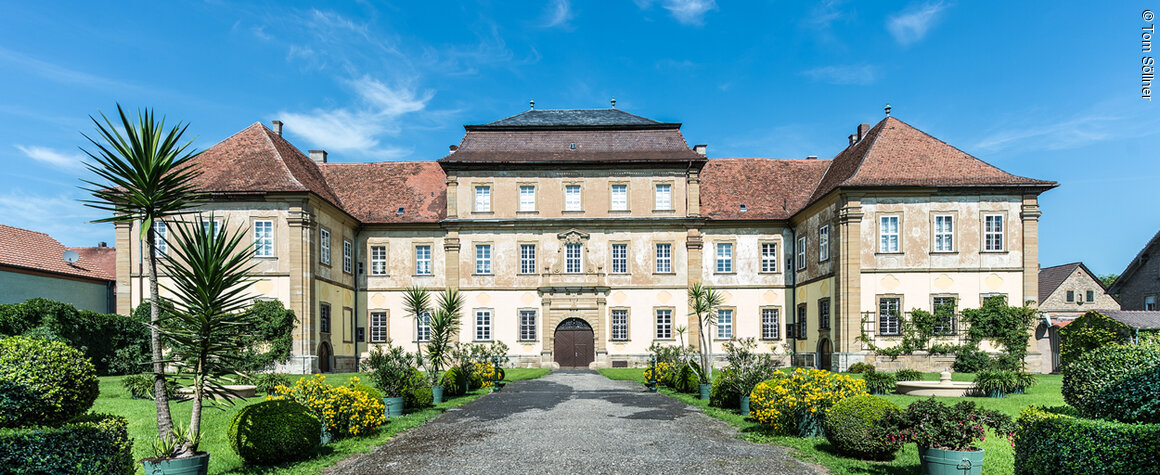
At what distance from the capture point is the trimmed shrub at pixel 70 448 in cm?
709

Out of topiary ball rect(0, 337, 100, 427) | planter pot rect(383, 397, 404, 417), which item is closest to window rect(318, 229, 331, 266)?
planter pot rect(383, 397, 404, 417)

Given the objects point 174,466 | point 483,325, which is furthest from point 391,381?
point 483,325

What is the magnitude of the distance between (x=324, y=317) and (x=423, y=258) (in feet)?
20.0

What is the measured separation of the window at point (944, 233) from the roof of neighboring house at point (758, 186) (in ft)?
23.0

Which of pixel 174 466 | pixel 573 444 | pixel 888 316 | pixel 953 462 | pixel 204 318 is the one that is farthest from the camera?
pixel 888 316

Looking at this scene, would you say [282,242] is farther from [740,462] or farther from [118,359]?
[740,462]

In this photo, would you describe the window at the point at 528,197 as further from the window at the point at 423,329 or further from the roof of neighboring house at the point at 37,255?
A: the roof of neighboring house at the point at 37,255

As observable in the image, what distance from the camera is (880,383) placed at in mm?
21125

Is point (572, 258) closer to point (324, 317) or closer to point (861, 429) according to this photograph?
point (324, 317)

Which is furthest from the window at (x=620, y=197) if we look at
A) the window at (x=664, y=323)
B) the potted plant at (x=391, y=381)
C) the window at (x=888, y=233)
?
the potted plant at (x=391, y=381)

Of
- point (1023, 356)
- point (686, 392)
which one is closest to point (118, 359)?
point (686, 392)

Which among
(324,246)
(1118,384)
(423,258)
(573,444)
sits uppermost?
(324,246)

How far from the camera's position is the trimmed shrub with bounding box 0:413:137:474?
709 centimetres

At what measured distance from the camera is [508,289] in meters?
35.9
